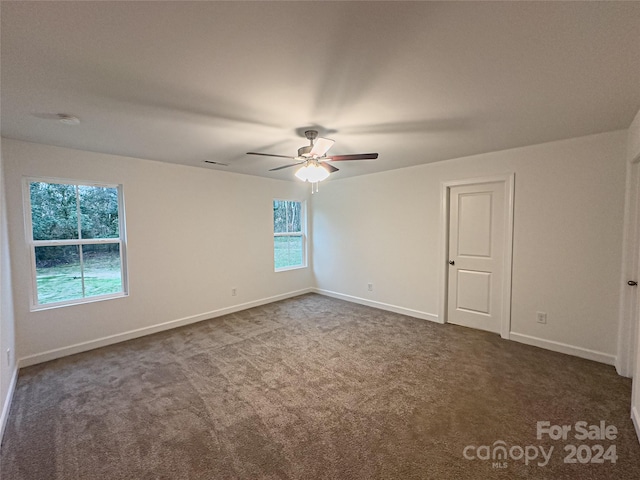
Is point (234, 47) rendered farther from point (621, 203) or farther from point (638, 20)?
point (621, 203)

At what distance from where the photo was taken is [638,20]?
1205 millimetres

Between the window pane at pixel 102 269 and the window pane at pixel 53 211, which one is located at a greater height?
the window pane at pixel 53 211

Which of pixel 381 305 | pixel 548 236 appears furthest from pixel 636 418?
pixel 381 305

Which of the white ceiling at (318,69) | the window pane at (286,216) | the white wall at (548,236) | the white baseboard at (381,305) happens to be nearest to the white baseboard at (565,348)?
the white wall at (548,236)

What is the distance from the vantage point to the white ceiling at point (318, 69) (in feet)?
3.91

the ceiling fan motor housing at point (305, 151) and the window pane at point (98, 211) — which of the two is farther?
the window pane at point (98, 211)

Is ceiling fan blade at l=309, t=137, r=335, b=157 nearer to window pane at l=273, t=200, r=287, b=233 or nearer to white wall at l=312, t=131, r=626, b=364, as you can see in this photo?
white wall at l=312, t=131, r=626, b=364

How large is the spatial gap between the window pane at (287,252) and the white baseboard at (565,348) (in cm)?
381

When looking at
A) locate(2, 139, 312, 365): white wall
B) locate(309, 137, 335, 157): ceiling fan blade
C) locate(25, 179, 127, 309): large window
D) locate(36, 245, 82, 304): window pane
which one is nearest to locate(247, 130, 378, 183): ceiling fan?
locate(309, 137, 335, 157): ceiling fan blade

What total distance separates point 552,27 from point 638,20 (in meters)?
0.34

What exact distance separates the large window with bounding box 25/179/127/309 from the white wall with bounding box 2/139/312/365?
12 centimetres

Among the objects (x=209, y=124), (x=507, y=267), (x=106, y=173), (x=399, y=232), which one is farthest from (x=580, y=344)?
(x=106, y=173)

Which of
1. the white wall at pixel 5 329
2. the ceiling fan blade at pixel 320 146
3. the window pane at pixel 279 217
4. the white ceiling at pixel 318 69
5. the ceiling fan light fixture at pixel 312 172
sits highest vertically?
the white ceiling at pixel 318 69

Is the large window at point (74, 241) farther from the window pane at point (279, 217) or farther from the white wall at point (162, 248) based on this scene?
the window pane at point (279, 217)
